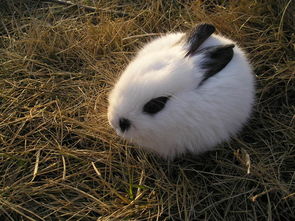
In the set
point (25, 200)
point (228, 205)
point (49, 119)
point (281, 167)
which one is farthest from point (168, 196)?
point (49, 119)

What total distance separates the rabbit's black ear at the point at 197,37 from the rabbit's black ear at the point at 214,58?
7 cm

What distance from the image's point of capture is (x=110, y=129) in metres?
3.76

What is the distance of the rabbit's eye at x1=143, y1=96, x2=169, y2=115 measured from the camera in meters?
2.88

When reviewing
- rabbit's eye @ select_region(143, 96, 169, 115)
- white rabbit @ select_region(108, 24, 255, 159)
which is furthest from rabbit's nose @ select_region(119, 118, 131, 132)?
rabbit's eye @ select_region(143, 96, 169, 115)

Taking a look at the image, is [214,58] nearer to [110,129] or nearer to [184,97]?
[184,97]

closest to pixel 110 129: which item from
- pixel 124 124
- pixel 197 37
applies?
pixel 124 124

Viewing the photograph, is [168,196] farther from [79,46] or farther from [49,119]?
[79,46]

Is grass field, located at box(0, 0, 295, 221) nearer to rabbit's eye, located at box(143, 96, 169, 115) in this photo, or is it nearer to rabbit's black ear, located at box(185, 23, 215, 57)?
rabbit's eye, located at box(143, 96, 169, 115)

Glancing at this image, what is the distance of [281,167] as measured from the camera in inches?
132

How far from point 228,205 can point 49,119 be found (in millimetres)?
2152

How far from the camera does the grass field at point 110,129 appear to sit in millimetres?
3193

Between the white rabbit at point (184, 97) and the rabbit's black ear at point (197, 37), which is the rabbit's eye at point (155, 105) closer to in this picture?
the white rabbit at point (184, 97)

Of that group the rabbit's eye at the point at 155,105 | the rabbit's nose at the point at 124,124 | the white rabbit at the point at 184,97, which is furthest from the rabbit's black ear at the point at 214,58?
the rabbit's nose at the point at 124,124

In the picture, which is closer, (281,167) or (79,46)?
(281,167)
